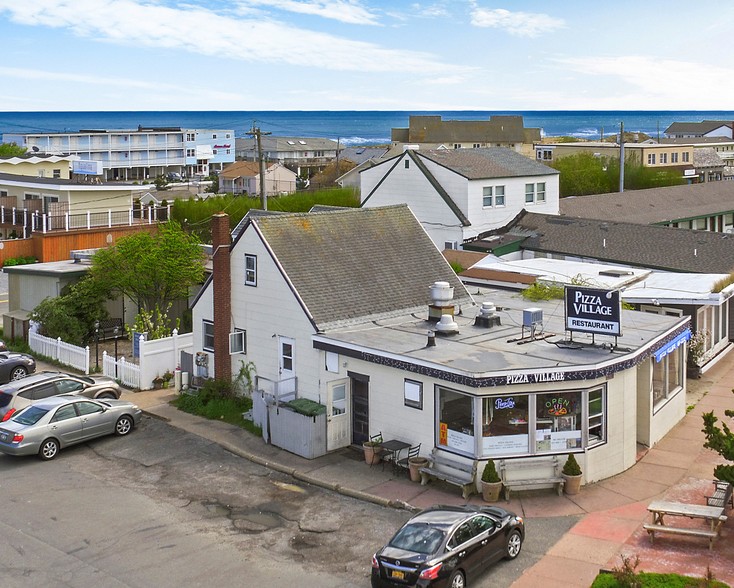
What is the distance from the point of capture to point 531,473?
23.1 meters

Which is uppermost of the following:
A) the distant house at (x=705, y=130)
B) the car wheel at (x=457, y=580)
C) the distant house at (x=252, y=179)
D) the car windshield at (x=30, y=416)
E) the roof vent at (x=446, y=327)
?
the distant house at (x=705, y=130)

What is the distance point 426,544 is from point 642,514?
22.5ft

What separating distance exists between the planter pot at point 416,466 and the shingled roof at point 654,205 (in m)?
36.4

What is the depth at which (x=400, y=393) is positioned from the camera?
24.8 meters

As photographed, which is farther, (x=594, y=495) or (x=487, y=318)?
(x=487, y=318)

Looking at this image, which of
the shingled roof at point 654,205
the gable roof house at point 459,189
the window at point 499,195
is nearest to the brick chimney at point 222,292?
the gable roof house at point 459,189

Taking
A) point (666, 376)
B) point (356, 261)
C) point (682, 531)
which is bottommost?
point (682, 531)

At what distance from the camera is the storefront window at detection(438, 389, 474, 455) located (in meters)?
23.2

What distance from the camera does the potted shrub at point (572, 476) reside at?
22734 millimetres

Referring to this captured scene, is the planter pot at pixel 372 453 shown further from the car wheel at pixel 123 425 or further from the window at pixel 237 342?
the car wheel at pixel 123 425

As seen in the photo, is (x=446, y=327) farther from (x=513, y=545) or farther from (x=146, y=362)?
(x=146, y=362)

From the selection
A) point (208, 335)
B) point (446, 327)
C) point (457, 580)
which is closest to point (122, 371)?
point (208, 335)

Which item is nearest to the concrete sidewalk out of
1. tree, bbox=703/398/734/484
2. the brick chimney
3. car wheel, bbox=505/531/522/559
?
car wheel, bbox=505/531/522/559

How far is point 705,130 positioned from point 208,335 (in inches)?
6431
